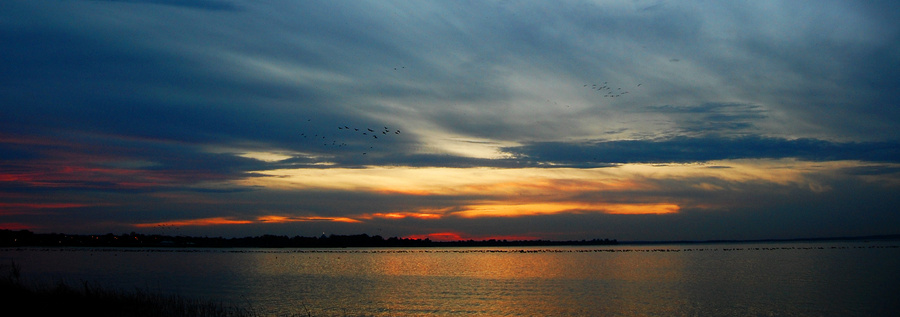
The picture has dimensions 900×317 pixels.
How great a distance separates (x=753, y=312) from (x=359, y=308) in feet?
89.1

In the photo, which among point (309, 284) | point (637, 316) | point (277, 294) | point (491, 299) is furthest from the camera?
point (309, 284)

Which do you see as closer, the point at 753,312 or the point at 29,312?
the point at 29,312

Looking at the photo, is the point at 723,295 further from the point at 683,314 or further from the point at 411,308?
the point at 411,308

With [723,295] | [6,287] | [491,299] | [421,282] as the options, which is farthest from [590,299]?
[6,287]

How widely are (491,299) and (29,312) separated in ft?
103

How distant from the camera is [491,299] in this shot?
159 ft

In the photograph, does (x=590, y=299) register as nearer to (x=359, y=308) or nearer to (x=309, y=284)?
(x=359, y=308)

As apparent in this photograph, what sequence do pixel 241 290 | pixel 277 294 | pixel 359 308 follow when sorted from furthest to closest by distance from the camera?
pixel 241 290
pixel 277 294
pixel 359 308

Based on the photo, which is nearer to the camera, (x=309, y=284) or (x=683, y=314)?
(x=683, y=314)

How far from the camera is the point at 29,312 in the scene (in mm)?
26891

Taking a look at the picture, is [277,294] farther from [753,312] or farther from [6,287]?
[753,312]

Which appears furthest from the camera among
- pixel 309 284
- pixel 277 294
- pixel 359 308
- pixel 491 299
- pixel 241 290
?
pixel 309 284

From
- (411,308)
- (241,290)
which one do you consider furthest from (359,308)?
(241,290)

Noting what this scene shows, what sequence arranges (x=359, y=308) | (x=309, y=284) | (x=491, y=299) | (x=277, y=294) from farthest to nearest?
1. (x=309, y=284)
2. (x=277, y=294)
3. (x=491, y=299)
4. (x=359, y=308)
